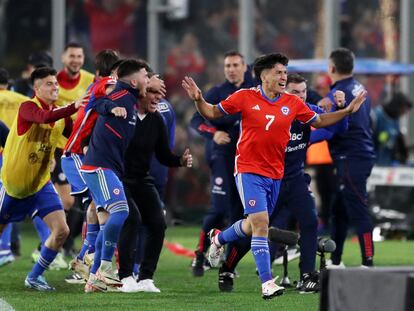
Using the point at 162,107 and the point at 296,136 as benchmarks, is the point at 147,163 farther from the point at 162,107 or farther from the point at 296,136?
the point at 296,136

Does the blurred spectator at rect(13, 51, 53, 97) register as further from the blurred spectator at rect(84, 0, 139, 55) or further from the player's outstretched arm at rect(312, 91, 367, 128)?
the blurred spectator at rect(84, 0, 139, 55)

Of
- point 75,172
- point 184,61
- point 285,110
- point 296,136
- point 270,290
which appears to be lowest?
point 270,290

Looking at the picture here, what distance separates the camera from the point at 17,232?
1664 cm

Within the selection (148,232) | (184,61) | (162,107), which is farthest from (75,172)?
(184,61)

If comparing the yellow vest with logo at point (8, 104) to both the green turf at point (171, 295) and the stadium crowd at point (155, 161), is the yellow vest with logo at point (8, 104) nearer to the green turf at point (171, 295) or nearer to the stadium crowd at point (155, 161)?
the stadium crowd at point (155, 161)

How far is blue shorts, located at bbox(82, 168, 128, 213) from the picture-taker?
37.1ft

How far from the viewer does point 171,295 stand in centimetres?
1160

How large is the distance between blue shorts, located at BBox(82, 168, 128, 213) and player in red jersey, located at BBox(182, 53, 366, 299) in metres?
1.00

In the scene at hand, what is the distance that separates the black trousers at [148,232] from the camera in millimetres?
11898

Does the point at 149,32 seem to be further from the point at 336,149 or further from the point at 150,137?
the point at 150,137

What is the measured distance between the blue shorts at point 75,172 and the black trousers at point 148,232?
0.63 metres

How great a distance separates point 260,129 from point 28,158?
240 centimetres

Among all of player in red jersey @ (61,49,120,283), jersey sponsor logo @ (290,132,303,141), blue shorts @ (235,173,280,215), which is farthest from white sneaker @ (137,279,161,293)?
jersey sponsor logo @ (290,132,303,141)

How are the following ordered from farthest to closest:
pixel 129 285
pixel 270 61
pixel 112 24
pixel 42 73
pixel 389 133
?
pixel 112 24
pixel 389 133
pixel 42 73
pixel 129 285
pixel 270 61
